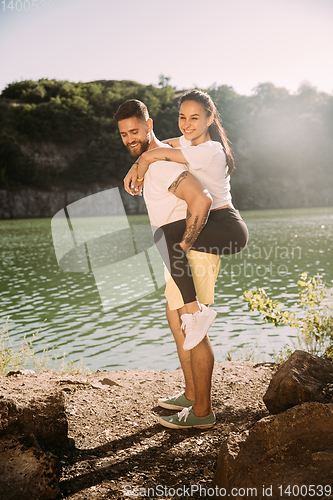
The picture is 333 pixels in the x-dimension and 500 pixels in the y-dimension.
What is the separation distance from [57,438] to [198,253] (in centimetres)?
153

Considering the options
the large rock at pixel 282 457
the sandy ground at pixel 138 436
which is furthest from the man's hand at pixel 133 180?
the large rock at pixel 282 457

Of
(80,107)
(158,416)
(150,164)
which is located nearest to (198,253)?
(150,164)

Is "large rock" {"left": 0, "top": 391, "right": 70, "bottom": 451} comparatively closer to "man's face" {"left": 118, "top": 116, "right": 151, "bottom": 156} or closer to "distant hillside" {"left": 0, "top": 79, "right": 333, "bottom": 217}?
"man's face" {"left": 118, "top": 116, "right": 151, "bottom": 156}

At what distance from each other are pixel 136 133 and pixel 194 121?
1.39 feet

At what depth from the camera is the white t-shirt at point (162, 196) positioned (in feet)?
9.45

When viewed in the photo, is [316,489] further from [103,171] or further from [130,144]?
[103,171]

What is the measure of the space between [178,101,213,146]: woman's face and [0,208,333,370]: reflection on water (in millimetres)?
4879

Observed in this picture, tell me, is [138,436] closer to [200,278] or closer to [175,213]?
[200,278]

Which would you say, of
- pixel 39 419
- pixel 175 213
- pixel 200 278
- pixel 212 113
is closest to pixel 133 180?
pixel 175 213

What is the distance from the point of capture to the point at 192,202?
2758mm

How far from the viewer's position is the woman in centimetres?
→ 285

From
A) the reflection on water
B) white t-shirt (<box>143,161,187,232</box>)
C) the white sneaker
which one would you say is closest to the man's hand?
white t-shirt (<box>143,161,187,232</box>)

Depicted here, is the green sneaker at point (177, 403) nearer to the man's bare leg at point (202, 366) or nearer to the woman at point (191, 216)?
the man's bare leg at point (202, 366)

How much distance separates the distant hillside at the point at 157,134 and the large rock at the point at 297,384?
63.3 meters
